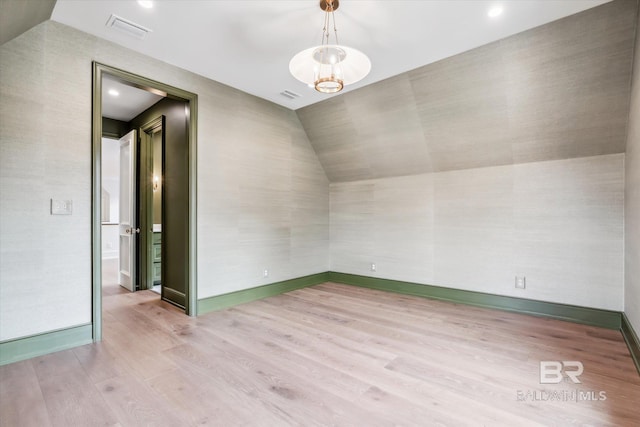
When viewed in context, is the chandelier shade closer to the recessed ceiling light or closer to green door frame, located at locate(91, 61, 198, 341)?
the recessed ceiling light

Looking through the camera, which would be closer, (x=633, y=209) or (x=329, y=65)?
(x=329, y=65)

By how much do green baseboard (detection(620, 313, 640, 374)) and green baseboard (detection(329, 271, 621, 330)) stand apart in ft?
0.57

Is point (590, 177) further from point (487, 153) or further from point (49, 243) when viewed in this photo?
point (49, 243)

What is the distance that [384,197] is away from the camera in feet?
16.1

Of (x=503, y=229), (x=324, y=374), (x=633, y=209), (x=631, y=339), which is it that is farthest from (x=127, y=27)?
(x=631, y=339)

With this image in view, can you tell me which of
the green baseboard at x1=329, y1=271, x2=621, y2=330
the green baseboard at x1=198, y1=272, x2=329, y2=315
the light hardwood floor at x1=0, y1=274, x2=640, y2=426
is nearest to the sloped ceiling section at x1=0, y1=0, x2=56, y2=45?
the light hardwood floor at x1=0, y1=274, x2=640, y2=426

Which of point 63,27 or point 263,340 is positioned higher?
point 63,27

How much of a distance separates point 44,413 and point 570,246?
4796 mm

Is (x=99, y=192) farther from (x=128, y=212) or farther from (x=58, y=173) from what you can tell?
(x=128, y=212)

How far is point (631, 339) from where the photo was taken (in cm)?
259

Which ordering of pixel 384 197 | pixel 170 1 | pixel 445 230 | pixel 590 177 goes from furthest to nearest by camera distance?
pixel 384 197
pixel 445 230
pixel 590 177
pixel 170 1

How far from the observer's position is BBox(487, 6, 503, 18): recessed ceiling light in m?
2.41

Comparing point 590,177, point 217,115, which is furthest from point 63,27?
point 590,177

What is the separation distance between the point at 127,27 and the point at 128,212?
10.0ft
